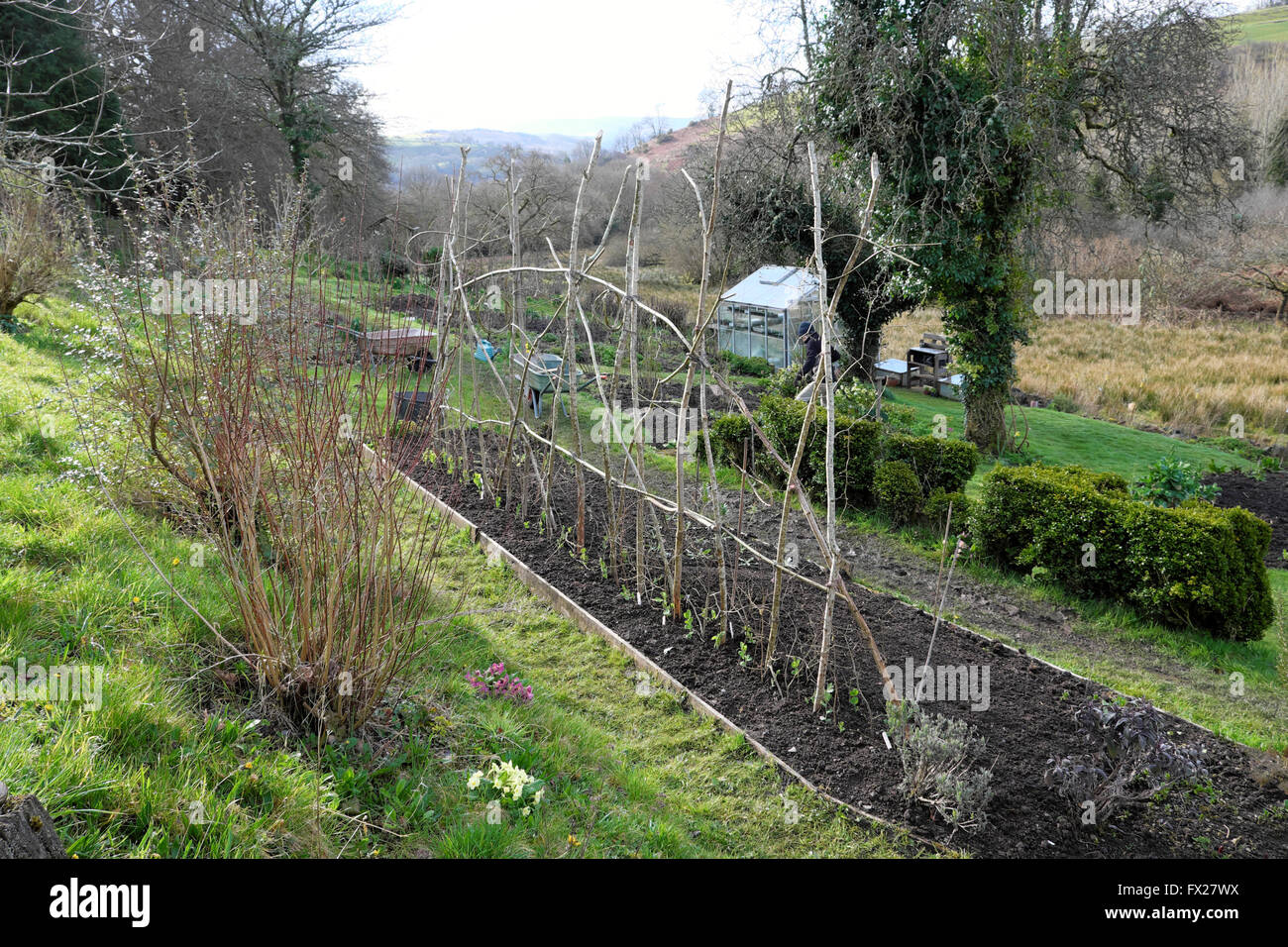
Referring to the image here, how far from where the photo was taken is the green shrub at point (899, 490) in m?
7.28

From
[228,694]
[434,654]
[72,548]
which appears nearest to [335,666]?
[228,694]

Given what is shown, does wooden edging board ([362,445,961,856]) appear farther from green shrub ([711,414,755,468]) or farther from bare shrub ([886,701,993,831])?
green shrub ([711,414,755,468])

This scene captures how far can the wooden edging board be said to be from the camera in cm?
320

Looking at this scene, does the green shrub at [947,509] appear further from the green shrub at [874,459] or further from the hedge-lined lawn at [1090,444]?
the hedge-lined lawn at [1090,444]

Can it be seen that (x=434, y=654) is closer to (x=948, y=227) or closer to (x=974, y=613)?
(x=974, y=613)

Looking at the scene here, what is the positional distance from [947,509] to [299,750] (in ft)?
19.7

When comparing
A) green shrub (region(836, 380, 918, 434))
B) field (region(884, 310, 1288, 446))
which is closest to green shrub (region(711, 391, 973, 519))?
green shrub (region(836, 380, 918, 434))

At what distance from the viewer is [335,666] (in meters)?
2.92

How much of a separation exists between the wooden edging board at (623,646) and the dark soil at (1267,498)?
6829mm

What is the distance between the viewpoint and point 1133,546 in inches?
229

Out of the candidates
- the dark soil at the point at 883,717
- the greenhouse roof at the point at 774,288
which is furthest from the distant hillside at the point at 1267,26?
the dark soil at the point at 883,717

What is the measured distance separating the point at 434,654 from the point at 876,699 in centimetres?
230

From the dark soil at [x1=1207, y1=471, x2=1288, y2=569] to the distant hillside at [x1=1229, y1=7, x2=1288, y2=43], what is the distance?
129 ft
